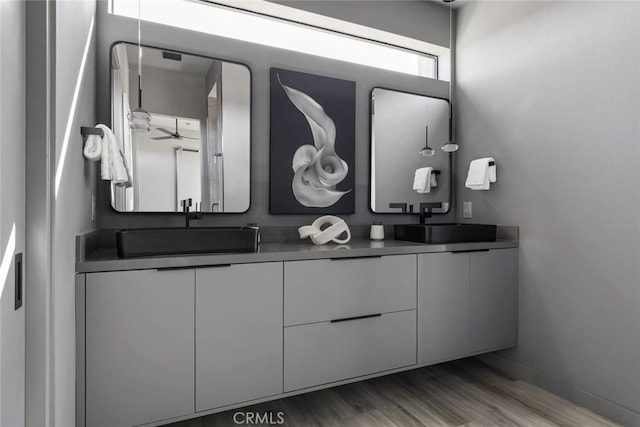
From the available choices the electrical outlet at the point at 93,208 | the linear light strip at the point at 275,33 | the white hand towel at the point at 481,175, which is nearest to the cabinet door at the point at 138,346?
the electrical outlet at the point at 93,208

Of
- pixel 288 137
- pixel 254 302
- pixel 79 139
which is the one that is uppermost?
pixel 288 137

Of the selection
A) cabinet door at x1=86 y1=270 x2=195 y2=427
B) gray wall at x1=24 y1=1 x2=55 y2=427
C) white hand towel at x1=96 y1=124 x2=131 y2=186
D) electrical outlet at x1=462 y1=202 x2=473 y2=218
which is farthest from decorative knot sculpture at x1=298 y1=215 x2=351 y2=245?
gray wall at x1=24 y1=1 x2=55 y2=427

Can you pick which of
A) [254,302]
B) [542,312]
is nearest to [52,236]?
[254,302]

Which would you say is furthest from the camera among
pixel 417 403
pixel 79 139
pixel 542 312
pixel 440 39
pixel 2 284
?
pixel 440 39

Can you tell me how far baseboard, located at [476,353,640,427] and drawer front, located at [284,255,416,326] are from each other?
0.96 metres

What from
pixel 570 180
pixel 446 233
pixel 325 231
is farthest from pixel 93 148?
pixel 570 180

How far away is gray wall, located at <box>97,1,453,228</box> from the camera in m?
1.93

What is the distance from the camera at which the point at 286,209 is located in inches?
91.4

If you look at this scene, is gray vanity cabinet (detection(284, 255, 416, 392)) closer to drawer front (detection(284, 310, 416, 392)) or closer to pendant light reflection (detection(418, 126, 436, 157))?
drawer front (detection(284, 310, 416, 392))

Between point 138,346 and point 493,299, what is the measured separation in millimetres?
2001

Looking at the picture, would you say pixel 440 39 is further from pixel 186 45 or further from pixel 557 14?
pixel 186 45

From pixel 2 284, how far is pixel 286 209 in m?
1.60

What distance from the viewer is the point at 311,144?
240cm

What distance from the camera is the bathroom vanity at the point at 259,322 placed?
141 cm
